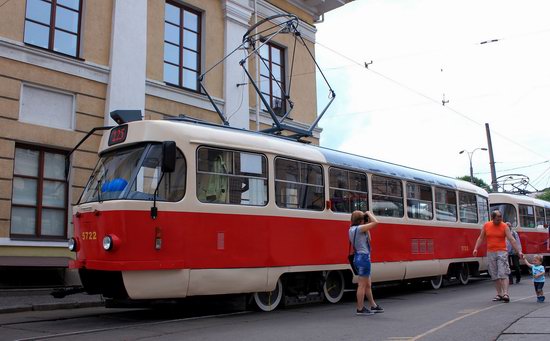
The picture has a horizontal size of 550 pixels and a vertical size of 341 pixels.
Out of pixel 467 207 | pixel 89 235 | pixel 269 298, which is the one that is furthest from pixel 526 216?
pixel 89 235

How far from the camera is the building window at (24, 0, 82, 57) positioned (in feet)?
41.9

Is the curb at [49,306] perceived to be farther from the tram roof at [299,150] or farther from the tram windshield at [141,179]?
the tram roof at [299,150]

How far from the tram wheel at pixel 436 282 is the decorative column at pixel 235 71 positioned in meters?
7.20

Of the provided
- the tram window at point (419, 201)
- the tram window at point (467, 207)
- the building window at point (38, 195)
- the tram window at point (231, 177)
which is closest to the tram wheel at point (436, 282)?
the tram window at point (419, 201)

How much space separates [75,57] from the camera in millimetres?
13391

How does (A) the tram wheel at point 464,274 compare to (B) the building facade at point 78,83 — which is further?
(A) the tram wheel at point 464,274

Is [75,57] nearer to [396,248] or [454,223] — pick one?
[396,248]

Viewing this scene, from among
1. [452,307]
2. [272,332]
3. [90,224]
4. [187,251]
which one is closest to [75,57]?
[90,224]

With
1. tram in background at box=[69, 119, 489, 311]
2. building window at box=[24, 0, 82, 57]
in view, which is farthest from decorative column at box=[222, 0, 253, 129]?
tram in background at box=[69, 119, 489, 311]

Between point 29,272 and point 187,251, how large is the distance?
5944mm

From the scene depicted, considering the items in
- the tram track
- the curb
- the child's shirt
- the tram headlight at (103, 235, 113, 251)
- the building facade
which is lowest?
the tram track

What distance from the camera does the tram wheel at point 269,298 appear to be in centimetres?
932

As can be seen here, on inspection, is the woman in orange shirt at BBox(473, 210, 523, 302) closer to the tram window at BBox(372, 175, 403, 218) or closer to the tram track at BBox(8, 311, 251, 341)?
the tram window at BBox(372, 175, 403, 218)

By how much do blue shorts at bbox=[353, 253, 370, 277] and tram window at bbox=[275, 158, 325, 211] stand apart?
5.25 feet
